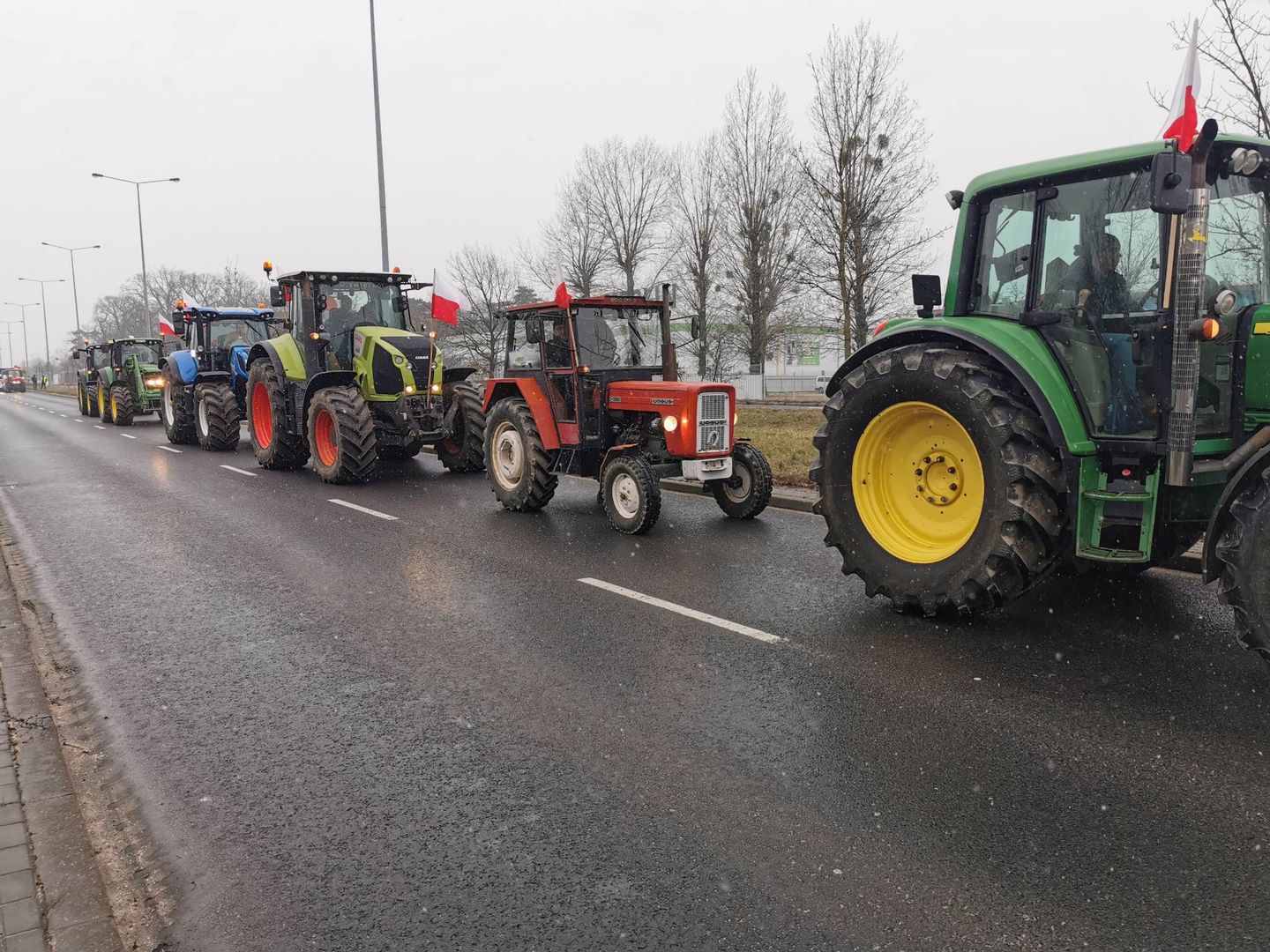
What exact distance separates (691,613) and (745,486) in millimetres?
3331

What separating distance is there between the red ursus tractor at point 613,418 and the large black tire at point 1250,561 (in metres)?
4.78

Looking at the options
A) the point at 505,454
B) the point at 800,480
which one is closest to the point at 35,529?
the point at 505,454

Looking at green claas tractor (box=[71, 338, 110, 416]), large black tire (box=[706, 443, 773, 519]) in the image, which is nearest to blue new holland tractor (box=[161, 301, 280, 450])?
green claas tractor (box=[71, 338, 110, 416])

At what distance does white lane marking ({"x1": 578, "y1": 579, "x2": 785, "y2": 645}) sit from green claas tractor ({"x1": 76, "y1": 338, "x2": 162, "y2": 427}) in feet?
71.9

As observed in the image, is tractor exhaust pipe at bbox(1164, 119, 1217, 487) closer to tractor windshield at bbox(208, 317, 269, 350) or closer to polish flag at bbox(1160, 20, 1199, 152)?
polish flag at bbox(1160, 20, 1199, 152)

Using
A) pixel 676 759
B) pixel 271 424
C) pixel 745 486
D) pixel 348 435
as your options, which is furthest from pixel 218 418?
pixel 676 759

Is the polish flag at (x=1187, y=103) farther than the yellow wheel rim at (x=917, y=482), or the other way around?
the yellow wheel rim at (x=917, y=482)

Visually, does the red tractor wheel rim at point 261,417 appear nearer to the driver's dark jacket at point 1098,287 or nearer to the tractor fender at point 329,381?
the tractor fender at point 329,381

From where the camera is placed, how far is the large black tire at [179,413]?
61.4ft

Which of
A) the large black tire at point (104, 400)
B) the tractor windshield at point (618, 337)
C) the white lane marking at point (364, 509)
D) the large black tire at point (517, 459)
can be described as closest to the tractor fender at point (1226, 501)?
the tractor windshield at point (618, 337)

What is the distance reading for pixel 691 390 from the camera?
8.48 m

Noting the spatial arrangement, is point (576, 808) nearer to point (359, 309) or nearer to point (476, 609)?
point (476, 609)

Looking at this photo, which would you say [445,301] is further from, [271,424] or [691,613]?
[691,613]

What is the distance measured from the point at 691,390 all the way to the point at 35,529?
6.52 metres
